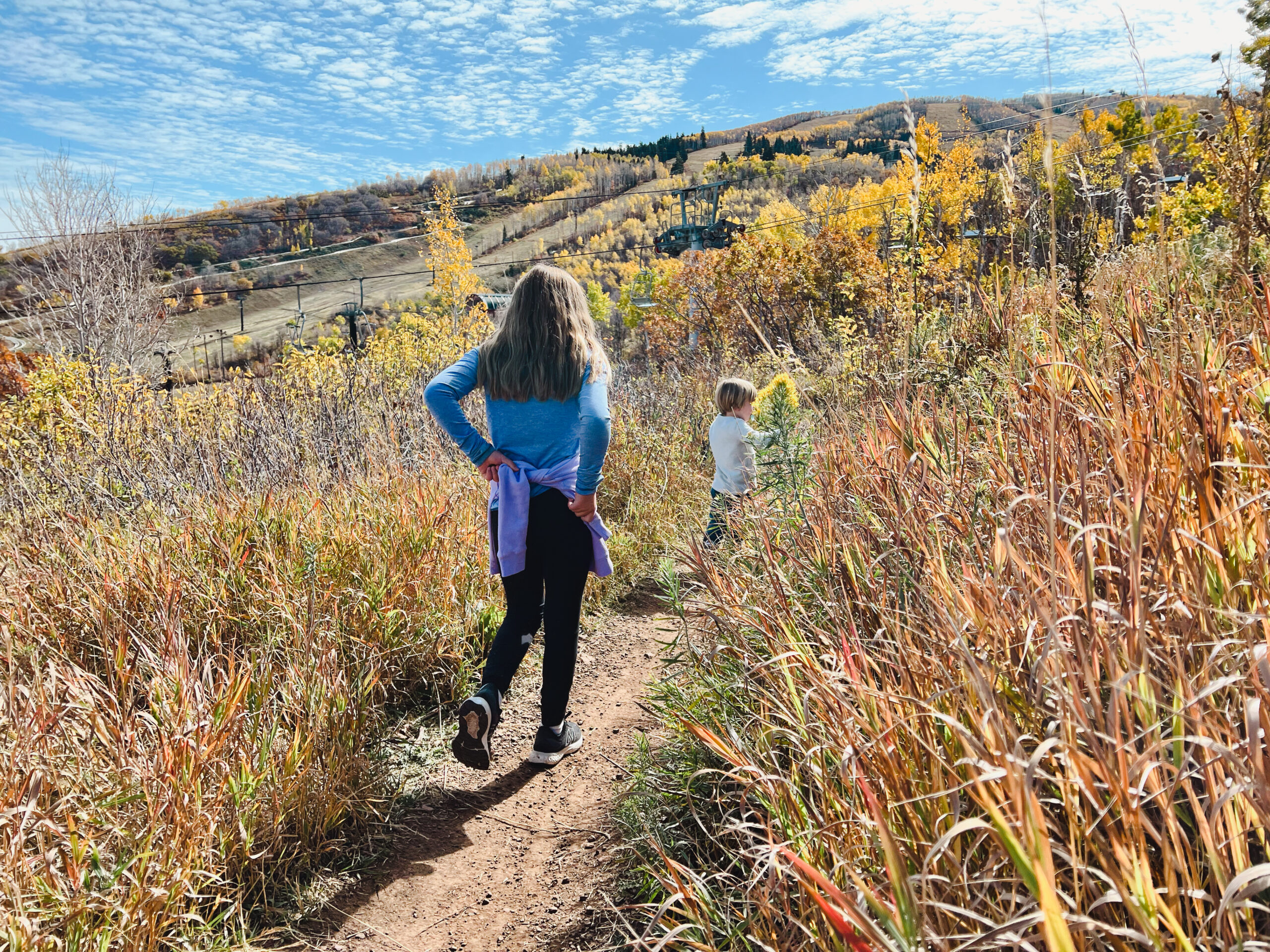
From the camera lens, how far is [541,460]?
303 cm

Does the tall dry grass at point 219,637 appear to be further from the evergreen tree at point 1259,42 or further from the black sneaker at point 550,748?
the evergreen tree at point 1259,42

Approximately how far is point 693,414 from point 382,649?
496 cm

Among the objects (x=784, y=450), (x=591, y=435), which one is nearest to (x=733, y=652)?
(x=784, y=450)

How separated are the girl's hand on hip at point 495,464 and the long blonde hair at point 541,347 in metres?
0.25

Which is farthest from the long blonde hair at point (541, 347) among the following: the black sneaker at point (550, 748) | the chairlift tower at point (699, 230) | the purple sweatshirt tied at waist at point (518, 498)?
the chairlift tower at point (699, 230)

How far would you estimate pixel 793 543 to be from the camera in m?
2.59

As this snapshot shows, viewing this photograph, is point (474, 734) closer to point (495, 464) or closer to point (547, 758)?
point (547, 758)

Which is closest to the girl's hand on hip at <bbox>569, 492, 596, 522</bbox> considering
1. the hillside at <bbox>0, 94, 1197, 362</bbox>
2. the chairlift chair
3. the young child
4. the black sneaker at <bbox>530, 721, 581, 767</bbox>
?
the black sneaker at <bbox>530, 721, 581, 767</bbox>

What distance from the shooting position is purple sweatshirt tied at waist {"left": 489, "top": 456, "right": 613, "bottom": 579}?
9.80ft

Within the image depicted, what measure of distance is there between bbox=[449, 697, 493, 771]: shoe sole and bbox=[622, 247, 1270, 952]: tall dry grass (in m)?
0.70

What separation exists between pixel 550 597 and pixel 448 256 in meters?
16.9

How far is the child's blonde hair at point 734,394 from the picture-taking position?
4688 millimetres

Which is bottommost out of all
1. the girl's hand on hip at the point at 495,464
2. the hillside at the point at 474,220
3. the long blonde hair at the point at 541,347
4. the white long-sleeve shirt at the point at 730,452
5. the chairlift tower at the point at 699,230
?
the white long-sleeve shirt at the point at 730,452

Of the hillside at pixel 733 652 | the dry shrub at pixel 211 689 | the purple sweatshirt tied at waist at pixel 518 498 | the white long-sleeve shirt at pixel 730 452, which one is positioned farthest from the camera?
the white long-sleeve shirt at pixel 730 452
